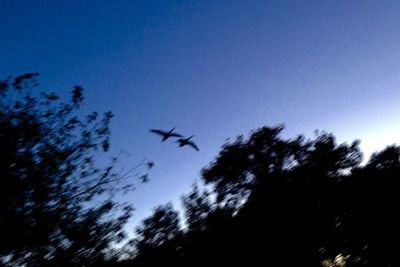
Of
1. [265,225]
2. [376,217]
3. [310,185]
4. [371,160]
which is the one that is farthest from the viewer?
[371,160]

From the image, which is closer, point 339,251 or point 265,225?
point 265,225

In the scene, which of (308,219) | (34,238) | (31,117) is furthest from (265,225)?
(31,117)

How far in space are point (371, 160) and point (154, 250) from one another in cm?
2198

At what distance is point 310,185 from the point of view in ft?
68.1

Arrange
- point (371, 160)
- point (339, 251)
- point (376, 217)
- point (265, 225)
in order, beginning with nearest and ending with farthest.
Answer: point (265, 225) → point (339, 251) → point (376, 217) → point (371, 160)

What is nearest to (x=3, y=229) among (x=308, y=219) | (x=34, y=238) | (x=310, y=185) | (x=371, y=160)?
(x=34, y=238)

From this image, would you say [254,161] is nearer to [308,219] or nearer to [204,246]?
[308,219]

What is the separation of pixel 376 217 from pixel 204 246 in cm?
1360

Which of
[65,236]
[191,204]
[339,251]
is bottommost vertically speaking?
[339,251]

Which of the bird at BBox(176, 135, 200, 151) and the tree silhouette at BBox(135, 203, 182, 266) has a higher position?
the bird at BBox(176, 135, 200, 151)

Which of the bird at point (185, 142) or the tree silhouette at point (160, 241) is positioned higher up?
the bird at point (185, 142)

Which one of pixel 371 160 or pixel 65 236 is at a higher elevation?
pixel 65 236

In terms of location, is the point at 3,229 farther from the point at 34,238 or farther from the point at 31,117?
the point at 31,117

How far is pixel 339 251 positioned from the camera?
1944 cm
